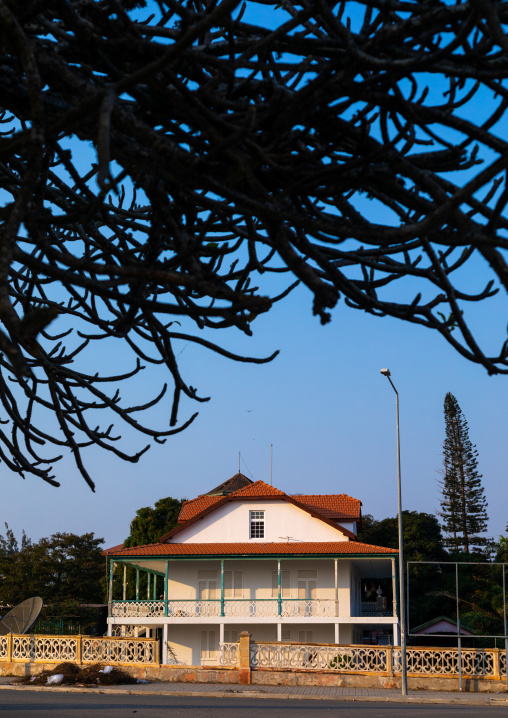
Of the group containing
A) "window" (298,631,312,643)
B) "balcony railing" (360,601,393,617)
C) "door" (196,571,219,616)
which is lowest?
"window" (298,631,312,643)

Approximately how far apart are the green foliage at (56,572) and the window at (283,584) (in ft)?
48.3

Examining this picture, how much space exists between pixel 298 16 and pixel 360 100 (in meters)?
0.50

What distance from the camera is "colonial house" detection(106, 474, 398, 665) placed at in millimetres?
35844

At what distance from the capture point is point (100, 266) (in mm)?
3359

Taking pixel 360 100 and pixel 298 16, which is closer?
pixel 298 16

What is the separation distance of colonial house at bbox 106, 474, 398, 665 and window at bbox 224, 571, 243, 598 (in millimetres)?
47

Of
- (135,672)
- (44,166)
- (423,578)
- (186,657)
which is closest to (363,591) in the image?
(423,578)

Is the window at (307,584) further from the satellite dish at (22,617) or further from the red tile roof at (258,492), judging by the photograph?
the satellite dish at (22,617)

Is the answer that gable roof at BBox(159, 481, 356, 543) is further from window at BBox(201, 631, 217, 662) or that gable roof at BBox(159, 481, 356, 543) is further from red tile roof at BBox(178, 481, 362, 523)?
window at BBox(201, 631, 217, 662)

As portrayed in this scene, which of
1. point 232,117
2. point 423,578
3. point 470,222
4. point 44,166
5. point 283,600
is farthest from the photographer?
point 423,578

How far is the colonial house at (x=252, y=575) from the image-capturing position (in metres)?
35.8

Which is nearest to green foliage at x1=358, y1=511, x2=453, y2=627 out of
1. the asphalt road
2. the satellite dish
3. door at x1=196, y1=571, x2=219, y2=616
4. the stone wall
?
door at x1=196, y1=571, x2=219, y2=616

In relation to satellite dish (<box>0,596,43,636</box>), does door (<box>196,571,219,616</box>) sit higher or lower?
higher

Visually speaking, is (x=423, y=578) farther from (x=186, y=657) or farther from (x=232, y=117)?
(x=232, y=117)
